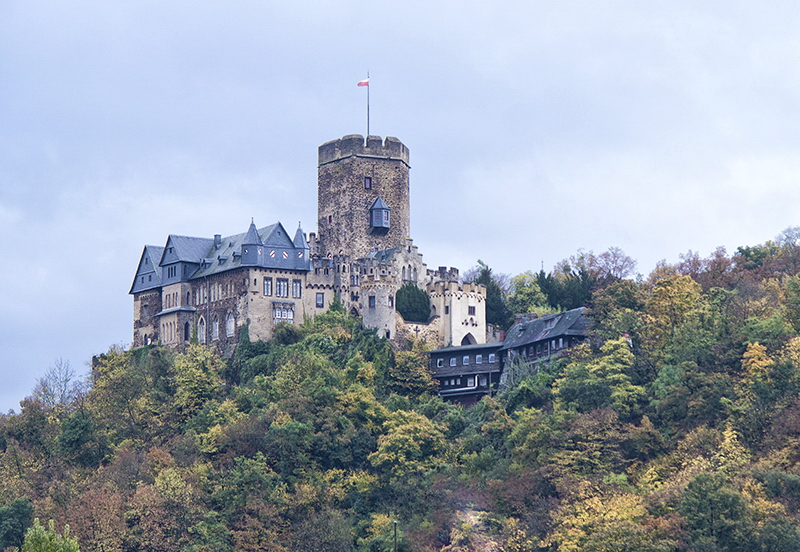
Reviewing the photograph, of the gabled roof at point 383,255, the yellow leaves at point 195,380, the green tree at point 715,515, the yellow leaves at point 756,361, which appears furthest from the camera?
the gabled roof at point 383,255

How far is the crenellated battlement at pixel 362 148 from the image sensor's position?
4707 inches

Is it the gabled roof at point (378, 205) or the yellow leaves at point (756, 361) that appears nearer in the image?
the yellow leaves at point (756, 361)

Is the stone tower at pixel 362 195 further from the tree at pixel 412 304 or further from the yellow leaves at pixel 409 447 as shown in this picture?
the yellow leaves at pixel 409 447

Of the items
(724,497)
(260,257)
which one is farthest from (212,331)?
(724,497)

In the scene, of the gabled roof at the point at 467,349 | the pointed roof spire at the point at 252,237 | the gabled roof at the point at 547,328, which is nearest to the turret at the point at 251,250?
the pointed roof spire at the point at 252,237

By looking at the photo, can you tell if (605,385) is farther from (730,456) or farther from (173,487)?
(173,487)

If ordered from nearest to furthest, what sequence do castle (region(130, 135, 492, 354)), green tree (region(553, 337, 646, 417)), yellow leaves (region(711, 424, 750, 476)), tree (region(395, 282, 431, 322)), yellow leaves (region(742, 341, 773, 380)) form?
1. yellow leaves (region(711, 424, 750, 476))
2. yellow leaves (region(742, 341, 773, 380))
3. green tree (region(553, 337, 646, 417))
4. castle (region(130, 135, 492, 354))
5. tree (region(395, 282, 431, 322))

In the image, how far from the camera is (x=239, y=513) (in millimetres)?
89500

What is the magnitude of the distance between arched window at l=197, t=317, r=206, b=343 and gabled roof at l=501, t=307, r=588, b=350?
23.0 meters

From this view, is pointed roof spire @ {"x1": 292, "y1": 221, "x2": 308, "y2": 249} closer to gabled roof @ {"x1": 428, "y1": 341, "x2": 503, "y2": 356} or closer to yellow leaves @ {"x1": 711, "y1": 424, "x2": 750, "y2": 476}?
gabled roof @ {"x1": 428, "y1": 341, "x2": 503, "y2": 356}

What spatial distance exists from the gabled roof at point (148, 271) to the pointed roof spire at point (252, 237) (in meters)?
10.8

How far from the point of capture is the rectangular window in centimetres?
11094

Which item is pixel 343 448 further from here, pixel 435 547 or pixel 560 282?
pixel 560 282

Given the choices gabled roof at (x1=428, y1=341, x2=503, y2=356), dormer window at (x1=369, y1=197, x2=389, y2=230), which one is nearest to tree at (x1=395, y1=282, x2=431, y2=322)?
gabled roof at (x1=428, y1=341, x2=503, y2=356)
